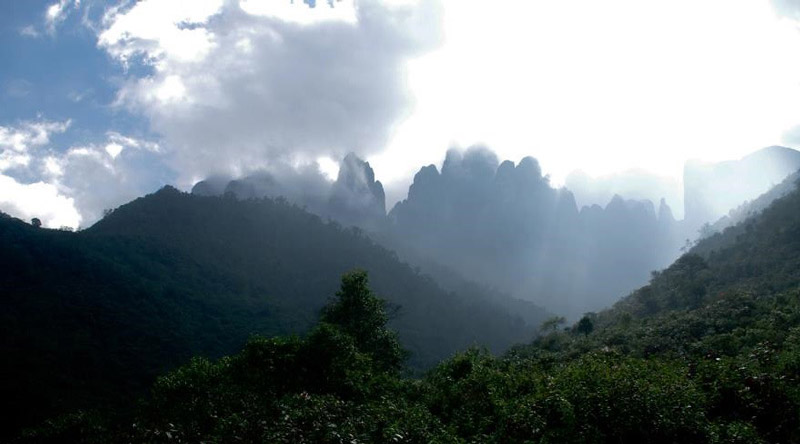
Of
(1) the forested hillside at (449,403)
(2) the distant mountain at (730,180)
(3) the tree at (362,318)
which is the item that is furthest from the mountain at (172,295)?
(2) the distant mountain at (730,180)

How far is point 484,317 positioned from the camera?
349 ft

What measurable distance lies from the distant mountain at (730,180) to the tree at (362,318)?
140 metres

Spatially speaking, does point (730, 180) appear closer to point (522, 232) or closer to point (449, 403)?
point (522, 232)

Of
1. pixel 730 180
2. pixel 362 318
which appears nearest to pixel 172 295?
pixel 362 318

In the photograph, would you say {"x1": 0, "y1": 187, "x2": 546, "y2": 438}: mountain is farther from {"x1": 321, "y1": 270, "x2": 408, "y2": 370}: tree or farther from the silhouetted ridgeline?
the silhouetted ridgeline

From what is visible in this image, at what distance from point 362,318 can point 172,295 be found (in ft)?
166

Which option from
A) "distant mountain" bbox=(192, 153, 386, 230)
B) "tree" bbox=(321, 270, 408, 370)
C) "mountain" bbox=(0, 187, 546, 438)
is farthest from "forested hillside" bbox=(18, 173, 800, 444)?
"distant mountain" bbox=(192, 153, 386, 230)

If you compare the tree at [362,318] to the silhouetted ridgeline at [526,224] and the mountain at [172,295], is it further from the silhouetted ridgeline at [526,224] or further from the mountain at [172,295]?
the silhouetted ridgeline at [526,224]

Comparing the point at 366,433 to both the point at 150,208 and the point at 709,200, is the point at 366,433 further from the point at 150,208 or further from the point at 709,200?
the point at 709,200

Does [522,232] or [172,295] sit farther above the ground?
[522,232]

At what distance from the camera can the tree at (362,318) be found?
26094 millimetres

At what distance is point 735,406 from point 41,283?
6301 cm

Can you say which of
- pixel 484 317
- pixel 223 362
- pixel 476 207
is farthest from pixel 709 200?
pixel 223 362

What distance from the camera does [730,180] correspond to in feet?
516
